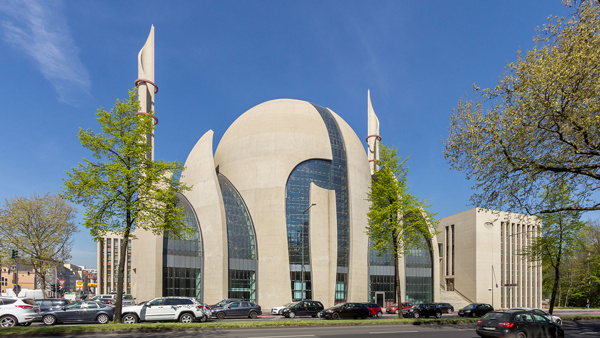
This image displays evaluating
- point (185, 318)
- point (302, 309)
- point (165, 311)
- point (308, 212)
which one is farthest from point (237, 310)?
point (308, 212)

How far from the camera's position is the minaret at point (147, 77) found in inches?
1569

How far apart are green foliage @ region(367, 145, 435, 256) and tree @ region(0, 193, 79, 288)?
112 feet

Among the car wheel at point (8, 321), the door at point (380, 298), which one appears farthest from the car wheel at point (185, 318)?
the door at point (380, 298)

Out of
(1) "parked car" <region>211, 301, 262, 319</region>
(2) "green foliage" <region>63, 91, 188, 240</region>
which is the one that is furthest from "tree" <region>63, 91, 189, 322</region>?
(1) "parked car" <region>211, 301, 262, 319</region>

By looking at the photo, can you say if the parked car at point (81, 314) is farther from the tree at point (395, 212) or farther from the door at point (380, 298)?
the door at point (380, 298)

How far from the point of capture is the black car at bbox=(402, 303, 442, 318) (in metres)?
36.0

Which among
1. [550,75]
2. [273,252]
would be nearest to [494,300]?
[273,252]

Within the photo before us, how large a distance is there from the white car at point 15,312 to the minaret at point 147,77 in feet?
63.1

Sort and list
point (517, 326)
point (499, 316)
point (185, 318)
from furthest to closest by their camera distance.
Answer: point (185, 318)
point (499, 316)
point (517, 326)

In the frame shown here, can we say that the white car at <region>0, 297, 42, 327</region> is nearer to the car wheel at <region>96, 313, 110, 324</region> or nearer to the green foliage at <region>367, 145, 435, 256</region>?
the car wheel at <region>96, 313, 110, 324</region>

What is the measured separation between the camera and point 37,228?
4531 centimetres

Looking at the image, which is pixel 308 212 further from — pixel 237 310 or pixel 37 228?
pixel 37 228

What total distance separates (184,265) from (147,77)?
767 inches

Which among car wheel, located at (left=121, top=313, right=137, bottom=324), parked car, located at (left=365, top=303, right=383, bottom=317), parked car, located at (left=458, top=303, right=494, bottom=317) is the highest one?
car wheel, located at (left=121, top=313, right=137, bottom=324)
